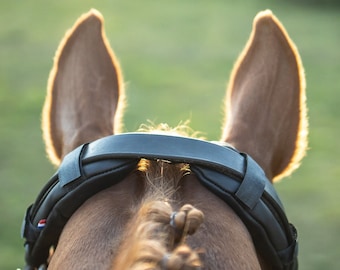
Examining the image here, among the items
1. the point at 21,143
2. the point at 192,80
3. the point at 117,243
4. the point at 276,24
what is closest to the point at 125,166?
the point at 117,243

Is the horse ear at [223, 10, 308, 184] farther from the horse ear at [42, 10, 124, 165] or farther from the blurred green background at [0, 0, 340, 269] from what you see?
the blurred green background at [0, 0, 340, 269]

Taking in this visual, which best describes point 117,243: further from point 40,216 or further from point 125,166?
point 40,216

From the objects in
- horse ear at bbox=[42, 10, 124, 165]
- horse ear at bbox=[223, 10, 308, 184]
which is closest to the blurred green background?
horse ear at bbox=[42, 10, 124, 165]

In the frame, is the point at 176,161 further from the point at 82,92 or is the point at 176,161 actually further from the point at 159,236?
the point at 82,92

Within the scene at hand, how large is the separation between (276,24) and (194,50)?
28.1 feet

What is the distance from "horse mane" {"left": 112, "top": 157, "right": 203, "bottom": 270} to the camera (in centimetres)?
139

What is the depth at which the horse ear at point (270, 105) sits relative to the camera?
7.88 ft

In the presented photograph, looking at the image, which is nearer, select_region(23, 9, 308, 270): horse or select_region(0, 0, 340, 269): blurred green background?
select_region(23, 9, 308, 270): horse

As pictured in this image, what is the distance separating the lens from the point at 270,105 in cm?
247

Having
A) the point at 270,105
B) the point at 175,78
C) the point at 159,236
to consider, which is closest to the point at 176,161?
the point at 159,236

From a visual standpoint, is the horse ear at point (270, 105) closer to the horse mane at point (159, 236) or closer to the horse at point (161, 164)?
the horse at point (161, 164)

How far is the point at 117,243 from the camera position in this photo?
1.63m

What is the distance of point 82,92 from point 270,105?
1.96ft

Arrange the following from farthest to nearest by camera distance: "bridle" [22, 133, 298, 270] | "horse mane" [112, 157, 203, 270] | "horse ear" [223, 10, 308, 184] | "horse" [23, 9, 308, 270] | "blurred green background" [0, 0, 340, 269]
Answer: "blurred green background" [0, 0, 340, 269] < "horse ear" [223, 10, 308, 184] < "bridle" [22, 133, 298, 270] < "horse" [23, 9, 308, 270] < "horse mane" [112, 157, 203, 270]
